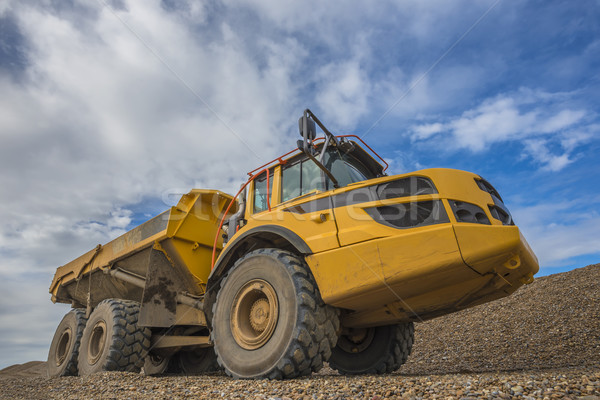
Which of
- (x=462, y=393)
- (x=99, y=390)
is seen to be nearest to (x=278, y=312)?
(x=462, y=393)

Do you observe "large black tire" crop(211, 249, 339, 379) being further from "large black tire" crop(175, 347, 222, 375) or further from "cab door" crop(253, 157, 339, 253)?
"large black tire" crop(175, 347, 222, 375)

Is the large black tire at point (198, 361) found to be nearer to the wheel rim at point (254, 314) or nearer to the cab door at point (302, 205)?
the wheel rim at point (254, 314)

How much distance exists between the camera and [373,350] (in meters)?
5.36

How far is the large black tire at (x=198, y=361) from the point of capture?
23.2ft

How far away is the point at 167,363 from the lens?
7.50 metres

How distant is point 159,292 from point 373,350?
3284mm

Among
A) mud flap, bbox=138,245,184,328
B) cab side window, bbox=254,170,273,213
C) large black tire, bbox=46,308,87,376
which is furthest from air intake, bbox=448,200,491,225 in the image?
large black tire, bbox=46,308,87,376

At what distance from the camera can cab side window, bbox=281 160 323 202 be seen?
4.52m

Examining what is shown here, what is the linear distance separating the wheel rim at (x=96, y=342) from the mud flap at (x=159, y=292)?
1067 mm

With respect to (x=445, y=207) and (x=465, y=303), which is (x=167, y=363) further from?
(x=445, y=207)

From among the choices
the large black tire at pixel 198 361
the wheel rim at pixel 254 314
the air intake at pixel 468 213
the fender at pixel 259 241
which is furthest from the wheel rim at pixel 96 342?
the air intake at pixel 468 213

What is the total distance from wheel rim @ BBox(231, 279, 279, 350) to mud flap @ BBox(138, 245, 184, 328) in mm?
2200

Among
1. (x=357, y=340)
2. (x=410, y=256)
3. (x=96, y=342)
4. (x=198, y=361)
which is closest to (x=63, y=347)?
(x=96, y=342)

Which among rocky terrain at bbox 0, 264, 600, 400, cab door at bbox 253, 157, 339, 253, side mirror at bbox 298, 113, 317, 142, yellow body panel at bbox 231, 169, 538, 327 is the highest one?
side mirror at bbox 298, 113, 317, 142
